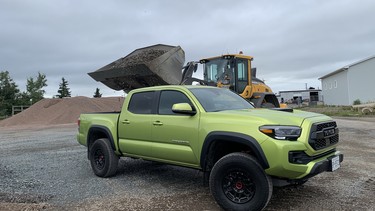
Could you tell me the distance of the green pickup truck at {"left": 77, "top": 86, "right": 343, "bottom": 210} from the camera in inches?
184

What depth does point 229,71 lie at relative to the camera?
1352cm

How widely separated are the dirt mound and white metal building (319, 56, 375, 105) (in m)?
24.0

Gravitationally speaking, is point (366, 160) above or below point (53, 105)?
below

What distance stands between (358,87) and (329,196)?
114 feet

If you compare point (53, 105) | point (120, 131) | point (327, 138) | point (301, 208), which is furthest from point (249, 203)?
point (53, 105)

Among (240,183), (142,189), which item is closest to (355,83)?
(142,189)

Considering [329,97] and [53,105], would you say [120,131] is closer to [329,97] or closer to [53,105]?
[53,105]

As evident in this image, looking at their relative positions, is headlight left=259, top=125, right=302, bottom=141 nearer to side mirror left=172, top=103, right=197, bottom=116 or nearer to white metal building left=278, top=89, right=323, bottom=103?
side mirror left=172, top=103, right=197, bottom=116

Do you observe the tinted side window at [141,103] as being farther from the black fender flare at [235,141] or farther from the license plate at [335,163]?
the license plate at [335,163]

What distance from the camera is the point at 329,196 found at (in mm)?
5672

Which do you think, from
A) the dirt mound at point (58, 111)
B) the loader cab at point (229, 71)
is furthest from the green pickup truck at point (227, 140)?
the dirt mound at point (58, 111)

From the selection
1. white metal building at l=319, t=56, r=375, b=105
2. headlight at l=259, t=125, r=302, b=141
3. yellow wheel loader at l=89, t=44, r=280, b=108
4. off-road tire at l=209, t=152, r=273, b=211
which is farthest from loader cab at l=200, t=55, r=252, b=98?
white metal building at l=319, t=56, r=375, b=105

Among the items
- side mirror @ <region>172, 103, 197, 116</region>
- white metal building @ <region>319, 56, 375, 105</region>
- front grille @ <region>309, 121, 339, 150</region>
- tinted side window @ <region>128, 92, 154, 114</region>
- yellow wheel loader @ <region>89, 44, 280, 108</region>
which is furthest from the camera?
white metal building @ <region>319, 56, 375, 105</region>

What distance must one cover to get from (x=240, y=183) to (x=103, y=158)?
11.8 ft
